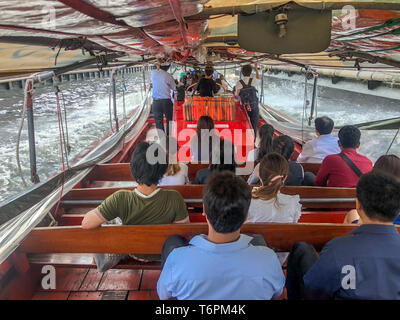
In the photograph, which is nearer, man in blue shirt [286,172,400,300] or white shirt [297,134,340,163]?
man in blue shirt [286,172,400,300]

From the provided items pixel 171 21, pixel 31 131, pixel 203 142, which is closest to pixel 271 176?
pixel 171 21

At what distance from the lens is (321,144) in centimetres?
326

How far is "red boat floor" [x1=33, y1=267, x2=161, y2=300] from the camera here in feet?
6.36

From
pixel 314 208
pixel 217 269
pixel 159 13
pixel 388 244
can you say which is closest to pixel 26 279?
pixel 217 269

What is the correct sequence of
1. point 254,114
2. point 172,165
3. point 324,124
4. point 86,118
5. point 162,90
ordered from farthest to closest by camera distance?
point 86,118 < point 254,114 < point 162,90 < point 324,124 < point 172,165

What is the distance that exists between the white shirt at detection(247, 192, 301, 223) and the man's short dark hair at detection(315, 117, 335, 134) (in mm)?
1567

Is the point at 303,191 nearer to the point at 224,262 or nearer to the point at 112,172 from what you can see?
the point at 224,262

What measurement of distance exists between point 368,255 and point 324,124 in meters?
2.22

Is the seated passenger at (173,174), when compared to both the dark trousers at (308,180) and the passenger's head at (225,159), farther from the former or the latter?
the dark trousers at (308,180)

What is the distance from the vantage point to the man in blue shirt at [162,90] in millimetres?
4734

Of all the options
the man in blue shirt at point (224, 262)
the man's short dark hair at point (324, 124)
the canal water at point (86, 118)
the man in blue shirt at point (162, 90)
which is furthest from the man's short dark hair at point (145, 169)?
the man in blue shirt at point (162, 90)

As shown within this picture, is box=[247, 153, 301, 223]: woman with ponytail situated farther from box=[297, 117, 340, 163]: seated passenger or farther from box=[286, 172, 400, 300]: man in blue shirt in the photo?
box=[297, 117, 340, 163]: seated passenger

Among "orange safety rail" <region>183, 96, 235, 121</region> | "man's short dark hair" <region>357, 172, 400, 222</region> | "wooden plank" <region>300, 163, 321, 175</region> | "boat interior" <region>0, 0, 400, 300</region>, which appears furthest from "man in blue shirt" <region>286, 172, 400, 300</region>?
"orange safety rail" <region>183, 96, 235, 121</region>
